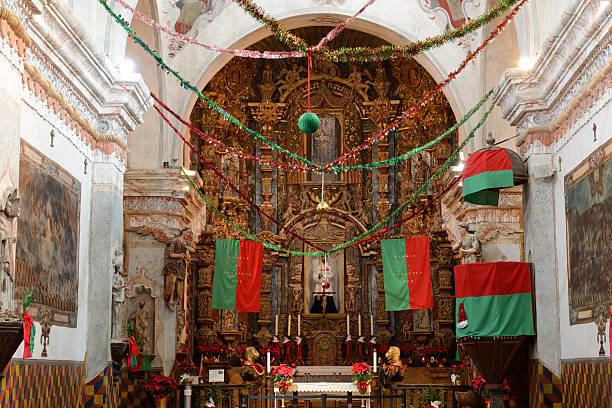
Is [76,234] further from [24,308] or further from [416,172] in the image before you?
[416,172]

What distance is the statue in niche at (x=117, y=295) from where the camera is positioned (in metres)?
11.1

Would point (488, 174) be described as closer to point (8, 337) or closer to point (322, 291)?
point (8, 337)

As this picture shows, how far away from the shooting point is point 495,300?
10.5 metres

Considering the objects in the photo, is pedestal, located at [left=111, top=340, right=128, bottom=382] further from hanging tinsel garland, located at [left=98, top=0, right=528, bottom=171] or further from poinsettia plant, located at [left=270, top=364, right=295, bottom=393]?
hanging tinsel garland, located at [left=98, top=0, right=528, bottom=171]

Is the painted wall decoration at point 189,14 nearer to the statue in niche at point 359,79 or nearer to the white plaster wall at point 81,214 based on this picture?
the statue in niche at point 359,79

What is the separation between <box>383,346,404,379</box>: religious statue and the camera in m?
15.6

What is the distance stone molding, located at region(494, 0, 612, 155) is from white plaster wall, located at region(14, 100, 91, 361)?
19.1ft

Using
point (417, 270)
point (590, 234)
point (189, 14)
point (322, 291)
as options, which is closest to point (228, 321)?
point (322, 291)

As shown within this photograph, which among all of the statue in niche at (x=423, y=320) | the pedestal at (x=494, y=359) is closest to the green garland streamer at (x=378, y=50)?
the pedestal at (x=494, y=359)

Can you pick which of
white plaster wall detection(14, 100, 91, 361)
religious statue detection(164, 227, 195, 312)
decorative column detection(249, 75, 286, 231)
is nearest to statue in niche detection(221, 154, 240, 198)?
decorative column detection(249, 75, 286, 231)

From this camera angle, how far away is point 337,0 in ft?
54.4

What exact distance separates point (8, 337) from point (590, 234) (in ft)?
20.3

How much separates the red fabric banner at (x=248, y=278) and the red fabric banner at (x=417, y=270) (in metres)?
3.14

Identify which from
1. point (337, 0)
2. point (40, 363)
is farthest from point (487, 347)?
point (337, 0)
